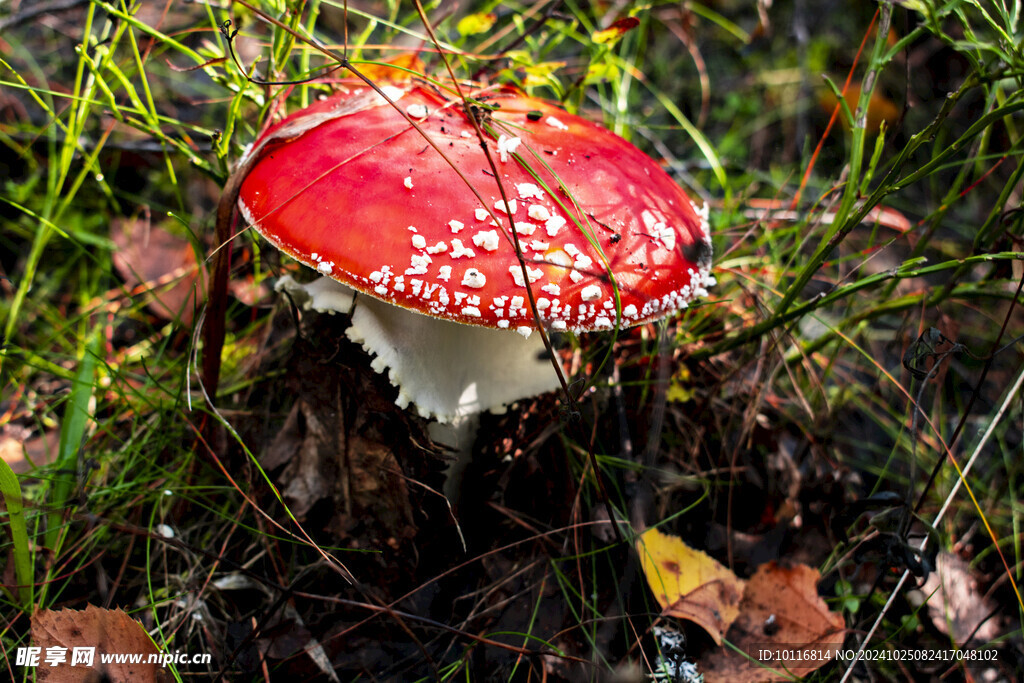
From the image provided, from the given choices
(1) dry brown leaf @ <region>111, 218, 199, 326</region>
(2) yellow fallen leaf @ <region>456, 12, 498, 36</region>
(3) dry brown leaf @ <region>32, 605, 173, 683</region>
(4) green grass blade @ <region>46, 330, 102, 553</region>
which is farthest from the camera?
(1) dry brown leaf @ <region>111, 218, 199, 326</region>

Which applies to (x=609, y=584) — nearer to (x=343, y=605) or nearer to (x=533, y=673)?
(x=533, y=673)

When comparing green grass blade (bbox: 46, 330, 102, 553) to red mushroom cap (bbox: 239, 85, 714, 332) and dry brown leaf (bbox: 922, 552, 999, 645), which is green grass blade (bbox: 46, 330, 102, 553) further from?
dry brown leaf (bbox: 922, 552, 999, 645)

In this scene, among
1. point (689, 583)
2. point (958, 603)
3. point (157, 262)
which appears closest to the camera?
point (689, 583)

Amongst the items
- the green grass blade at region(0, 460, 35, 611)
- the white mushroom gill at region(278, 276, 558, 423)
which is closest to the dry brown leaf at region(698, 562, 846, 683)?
the white mushroom gill at region(278, 276, 558, 423)

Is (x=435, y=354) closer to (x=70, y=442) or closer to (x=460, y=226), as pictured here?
(x=460, y=226)

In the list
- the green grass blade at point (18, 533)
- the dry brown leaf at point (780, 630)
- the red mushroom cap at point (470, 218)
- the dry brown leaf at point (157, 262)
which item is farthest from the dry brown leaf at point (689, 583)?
the dry brown leaf at point (157, 262)

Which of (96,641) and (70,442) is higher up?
(70,442)

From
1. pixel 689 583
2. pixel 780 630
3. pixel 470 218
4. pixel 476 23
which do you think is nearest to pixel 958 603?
pixel 780 630
